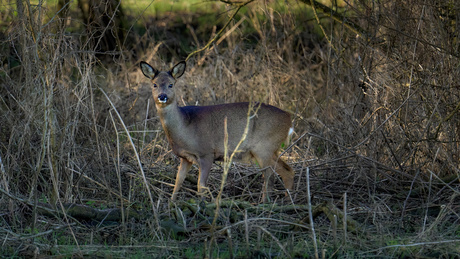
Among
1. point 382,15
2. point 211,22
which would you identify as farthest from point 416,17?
point 211,22

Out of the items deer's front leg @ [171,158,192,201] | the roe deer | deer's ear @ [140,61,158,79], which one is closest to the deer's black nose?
the roe deer

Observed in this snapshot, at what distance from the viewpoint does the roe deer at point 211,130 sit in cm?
648

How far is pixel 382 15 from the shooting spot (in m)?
6.10

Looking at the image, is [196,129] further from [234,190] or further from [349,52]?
[349,52]

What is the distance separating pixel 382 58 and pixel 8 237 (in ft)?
13.4

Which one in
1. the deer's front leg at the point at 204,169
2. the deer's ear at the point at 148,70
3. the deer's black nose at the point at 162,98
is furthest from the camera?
the deer's ear at the point at 148,70

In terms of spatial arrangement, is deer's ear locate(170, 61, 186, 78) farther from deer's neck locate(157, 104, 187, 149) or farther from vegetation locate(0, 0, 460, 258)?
vegetation locate(0, 0, 460, 258)

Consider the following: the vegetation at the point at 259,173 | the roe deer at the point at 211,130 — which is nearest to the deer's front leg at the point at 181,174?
the roe deer at the point at 211,130

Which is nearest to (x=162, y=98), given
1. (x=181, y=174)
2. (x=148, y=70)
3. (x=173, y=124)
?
(x=173, y=124)

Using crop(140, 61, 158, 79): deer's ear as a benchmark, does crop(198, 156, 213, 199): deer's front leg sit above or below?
below

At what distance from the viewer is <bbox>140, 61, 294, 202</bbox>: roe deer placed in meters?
6.48

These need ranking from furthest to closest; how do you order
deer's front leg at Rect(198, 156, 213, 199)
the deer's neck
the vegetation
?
the deer's neck < deer's front leg at Rect(198, 156, 213, 199) < the vegetation

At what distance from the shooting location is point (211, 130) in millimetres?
6602

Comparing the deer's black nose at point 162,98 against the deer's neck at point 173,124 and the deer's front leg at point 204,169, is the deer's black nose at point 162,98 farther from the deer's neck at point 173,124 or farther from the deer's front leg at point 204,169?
the deer's front leg at point 204,169
